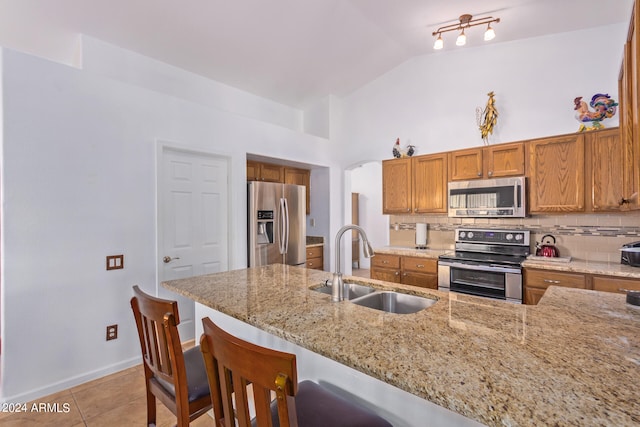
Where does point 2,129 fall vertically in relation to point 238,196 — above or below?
above

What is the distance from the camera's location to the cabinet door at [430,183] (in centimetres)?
391

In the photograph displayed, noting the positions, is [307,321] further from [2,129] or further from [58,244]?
[2,129]

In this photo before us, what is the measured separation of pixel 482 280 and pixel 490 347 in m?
2.54

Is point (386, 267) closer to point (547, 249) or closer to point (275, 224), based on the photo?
point (275, 224)

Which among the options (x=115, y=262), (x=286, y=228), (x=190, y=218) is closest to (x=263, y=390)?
(x=115, y=262)

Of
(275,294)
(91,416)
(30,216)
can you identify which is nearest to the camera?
(275,294)

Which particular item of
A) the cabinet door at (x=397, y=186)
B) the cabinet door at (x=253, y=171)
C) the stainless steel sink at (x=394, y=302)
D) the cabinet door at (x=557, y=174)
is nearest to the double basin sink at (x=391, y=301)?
the stainless steel sink at (x=394, y=302)

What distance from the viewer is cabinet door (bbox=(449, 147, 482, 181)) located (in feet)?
12.0

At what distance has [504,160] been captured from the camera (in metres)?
3.48

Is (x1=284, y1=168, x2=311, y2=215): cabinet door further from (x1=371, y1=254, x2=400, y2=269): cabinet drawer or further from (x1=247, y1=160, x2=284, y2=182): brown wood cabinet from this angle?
(x1=371, y1=254, x2=400, y2=269): cabinet drawer

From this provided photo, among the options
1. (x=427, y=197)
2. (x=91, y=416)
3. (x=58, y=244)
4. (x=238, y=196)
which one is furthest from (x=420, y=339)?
(x=427, y=197)

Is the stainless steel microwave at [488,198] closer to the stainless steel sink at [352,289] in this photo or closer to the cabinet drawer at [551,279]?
the cabinet drawer at [551,279]

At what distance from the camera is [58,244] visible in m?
2.41

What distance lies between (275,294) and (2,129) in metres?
2.26
